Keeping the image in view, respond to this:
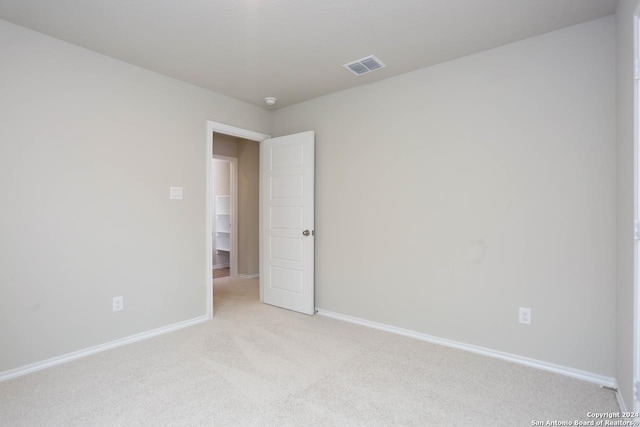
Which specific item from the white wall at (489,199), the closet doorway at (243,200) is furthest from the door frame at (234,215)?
the white wall at (489,199)

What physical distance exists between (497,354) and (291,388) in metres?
1.68

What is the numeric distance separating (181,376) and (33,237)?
1.51 m

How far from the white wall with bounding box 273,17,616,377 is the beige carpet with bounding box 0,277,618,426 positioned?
37cm

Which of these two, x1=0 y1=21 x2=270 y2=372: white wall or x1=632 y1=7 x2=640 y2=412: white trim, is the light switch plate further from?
x1=632 y1=7 x2=640 y2=412: white trim

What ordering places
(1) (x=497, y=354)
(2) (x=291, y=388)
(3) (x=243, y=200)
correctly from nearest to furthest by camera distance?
(2) (x=291, y=388)
(1) (x=497, y=354)
(3) (x=243, y=200)

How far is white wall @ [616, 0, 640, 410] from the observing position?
5.68 feet

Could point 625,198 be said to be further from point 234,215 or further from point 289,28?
point 234,215

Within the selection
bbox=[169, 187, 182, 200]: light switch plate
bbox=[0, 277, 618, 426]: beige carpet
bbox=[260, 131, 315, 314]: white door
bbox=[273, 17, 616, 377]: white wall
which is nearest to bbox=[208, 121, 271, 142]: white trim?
bbox=[260, 131, 315, 314]: white door

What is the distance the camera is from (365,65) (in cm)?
290

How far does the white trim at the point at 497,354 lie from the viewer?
86.7 inches

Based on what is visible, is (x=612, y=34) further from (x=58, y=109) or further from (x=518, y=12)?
(x=58, y=109)

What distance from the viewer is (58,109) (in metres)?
2.50

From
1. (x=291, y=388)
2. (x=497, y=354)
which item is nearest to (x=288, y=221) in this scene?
(x=291, y=388)

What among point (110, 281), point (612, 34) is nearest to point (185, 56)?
point (110, 281)
